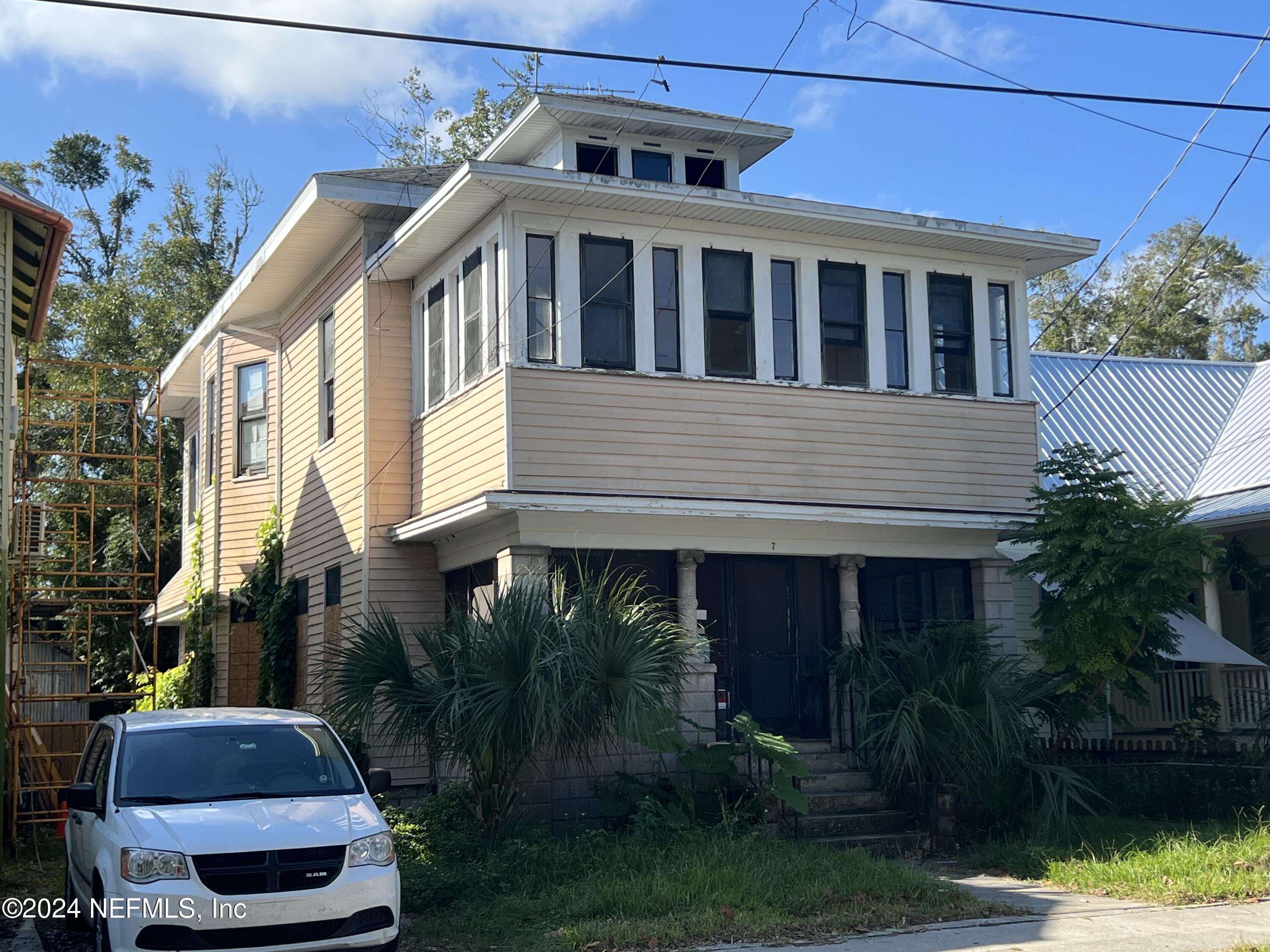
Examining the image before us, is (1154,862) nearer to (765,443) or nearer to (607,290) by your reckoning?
(765,443)

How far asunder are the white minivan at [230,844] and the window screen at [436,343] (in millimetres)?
6805

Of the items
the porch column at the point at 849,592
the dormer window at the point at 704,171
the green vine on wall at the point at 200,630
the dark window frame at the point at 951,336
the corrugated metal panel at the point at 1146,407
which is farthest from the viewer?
the green vine on wall at the point at 200,630

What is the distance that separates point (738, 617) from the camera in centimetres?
1537

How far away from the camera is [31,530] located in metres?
21.8

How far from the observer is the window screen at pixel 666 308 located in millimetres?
14352

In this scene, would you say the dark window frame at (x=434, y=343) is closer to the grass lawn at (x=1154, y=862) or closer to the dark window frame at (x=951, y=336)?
the dark window frame at (x=951, y=336)

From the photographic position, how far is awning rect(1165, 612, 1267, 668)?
1512 centimetres

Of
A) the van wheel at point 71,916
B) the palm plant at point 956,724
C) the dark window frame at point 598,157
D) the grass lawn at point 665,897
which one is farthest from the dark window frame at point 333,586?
the palm plant at point 956,724

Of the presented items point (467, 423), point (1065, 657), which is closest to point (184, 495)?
point (467, 423)

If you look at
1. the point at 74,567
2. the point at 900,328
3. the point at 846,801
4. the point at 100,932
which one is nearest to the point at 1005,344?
the point at 900,328

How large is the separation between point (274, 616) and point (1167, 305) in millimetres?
30516

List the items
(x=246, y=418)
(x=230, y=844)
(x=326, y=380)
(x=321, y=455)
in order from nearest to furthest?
(x=230, y=844), (x=321, y=455), (x=326, y=380), (x=246, y=418)

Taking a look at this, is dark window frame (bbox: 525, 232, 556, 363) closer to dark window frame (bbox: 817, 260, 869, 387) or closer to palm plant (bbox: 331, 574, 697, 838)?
palm plant (bbox: 331, 574, 697, 838)

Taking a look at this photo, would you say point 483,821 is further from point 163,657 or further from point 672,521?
point 163,657
